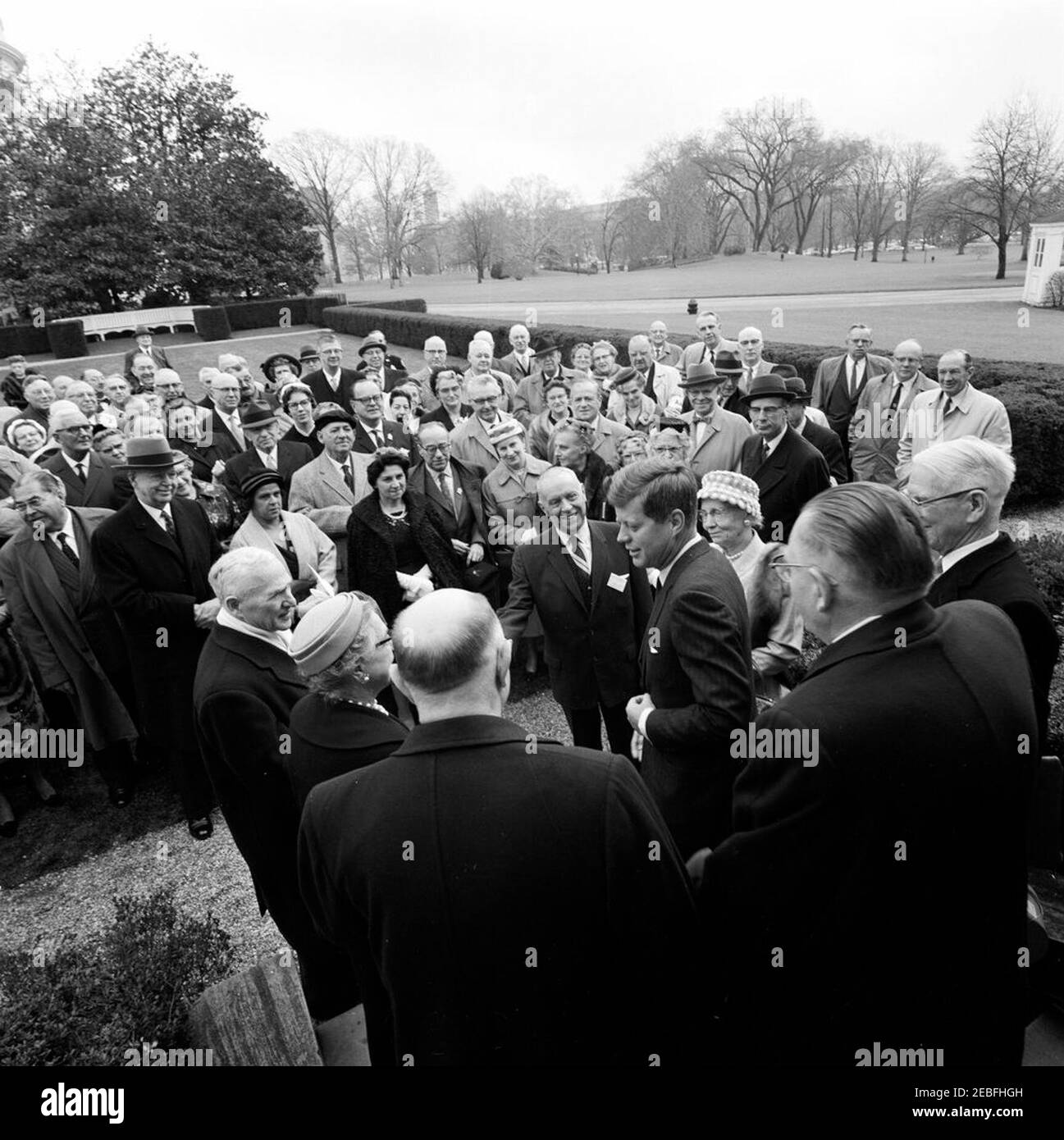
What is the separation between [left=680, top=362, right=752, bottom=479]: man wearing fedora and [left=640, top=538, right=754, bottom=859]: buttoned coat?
3.80 meters

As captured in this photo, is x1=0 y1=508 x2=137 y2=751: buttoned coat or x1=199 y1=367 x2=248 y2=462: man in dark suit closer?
x1=0 y1=508 x2=137 y2=751: buttoned coat

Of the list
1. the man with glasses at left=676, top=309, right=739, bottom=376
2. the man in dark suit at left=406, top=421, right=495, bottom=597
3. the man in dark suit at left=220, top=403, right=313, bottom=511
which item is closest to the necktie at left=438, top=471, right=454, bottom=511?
the man in dark suit at left=406, top=421, right=495, bottom=597

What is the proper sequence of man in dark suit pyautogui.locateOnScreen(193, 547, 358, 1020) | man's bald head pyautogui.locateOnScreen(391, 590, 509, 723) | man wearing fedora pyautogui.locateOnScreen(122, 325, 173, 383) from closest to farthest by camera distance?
man's bald head pyautogui.locateOnScreen(391, 590, 509, 723), man in dark suit pyautogui.locateOnScreen(193, 547, 358, 1020), man wearing fedora pyautogui.locateOnScreen(122, 325, 173, 383)

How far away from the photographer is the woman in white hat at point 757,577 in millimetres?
3600

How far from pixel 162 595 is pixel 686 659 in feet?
11.3

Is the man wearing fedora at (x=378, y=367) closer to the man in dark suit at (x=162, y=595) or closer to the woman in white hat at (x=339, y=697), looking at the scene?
the man in dark suit at (x=162, y=595)

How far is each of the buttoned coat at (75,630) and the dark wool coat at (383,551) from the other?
5.45 feet

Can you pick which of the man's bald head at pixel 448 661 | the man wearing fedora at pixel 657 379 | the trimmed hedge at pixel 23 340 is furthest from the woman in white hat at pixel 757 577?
the trimmed hedge at pixel 23 340

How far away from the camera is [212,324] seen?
33062mm

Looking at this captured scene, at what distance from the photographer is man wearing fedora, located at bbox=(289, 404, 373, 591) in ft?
20.8

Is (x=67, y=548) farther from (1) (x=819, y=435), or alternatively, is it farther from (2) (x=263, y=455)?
(1) (x=819, y=435)

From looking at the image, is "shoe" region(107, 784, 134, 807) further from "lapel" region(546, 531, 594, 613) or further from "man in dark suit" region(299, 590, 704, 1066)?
"man in dark suit" region(299, 590, 704, 1066)
